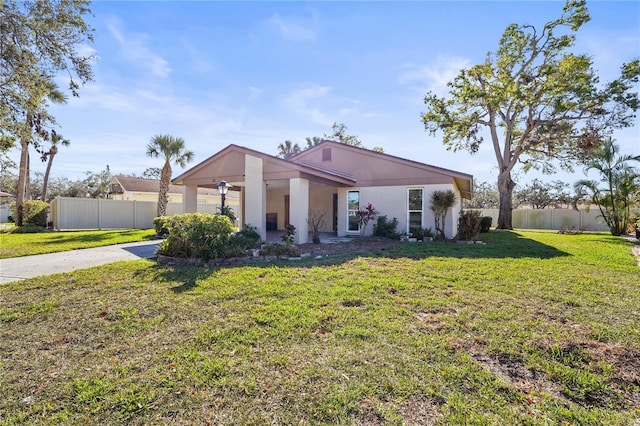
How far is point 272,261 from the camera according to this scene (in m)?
8.02

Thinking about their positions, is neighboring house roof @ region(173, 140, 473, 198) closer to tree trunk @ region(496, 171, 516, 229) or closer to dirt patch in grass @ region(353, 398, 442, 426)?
tree trunk @ region(496, 171, 516, 229)

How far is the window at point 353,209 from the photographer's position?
1500 cm

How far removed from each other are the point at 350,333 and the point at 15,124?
431 inches

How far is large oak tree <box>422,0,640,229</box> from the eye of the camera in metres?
19.2

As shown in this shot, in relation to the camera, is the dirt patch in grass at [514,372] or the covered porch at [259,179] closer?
the dirt patch in grass at [514,372]

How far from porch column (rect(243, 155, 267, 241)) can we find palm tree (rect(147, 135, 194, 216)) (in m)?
9.53

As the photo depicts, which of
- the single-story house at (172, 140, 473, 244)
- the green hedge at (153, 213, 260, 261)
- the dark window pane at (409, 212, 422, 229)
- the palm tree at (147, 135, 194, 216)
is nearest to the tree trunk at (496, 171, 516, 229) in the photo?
the single-story house at (172, 140, 473, 244)

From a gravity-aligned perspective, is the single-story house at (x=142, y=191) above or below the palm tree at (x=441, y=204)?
above

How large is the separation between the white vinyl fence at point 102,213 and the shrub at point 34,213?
0.45 m

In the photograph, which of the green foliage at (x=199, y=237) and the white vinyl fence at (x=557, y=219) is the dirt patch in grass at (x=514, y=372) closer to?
the green foliage at (x=199, y=237)

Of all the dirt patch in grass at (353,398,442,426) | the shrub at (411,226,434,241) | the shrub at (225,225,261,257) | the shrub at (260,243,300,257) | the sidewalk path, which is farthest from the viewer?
the shrub at (411,226,434,241)

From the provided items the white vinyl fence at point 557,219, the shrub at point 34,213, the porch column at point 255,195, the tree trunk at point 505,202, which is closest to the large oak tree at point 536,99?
the tree trunk at point 505,202

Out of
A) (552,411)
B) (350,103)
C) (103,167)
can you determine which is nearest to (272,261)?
Result: (552,411)

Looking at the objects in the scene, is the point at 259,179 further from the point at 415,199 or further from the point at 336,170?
the point at 415,199
